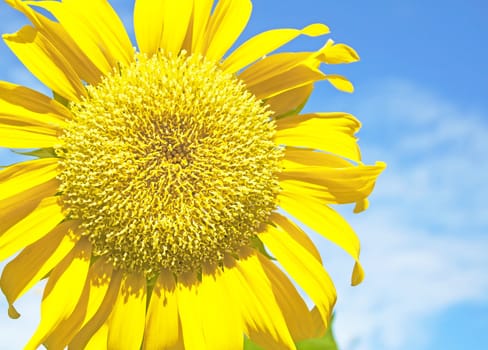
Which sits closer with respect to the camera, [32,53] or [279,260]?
[32,53]

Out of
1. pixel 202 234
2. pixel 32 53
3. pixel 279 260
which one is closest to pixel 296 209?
pixel 279 260

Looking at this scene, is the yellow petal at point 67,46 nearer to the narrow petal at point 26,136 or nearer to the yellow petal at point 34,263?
the narrow petal at point 26,136

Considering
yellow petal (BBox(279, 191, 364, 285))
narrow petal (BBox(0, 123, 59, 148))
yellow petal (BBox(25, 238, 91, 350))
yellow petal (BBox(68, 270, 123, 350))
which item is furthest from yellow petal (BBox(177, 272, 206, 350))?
narrow petal (BBox(0, 123, 59, 148))

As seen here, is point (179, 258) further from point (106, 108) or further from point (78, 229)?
point (106, 108)

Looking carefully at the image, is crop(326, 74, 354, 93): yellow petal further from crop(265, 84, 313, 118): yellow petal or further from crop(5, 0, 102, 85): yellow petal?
crop(5, 0, 102, 85): yellow petal

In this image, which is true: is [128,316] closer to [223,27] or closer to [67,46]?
[67,46]

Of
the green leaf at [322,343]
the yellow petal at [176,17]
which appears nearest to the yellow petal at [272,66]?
the yellow petal at [176,17]
